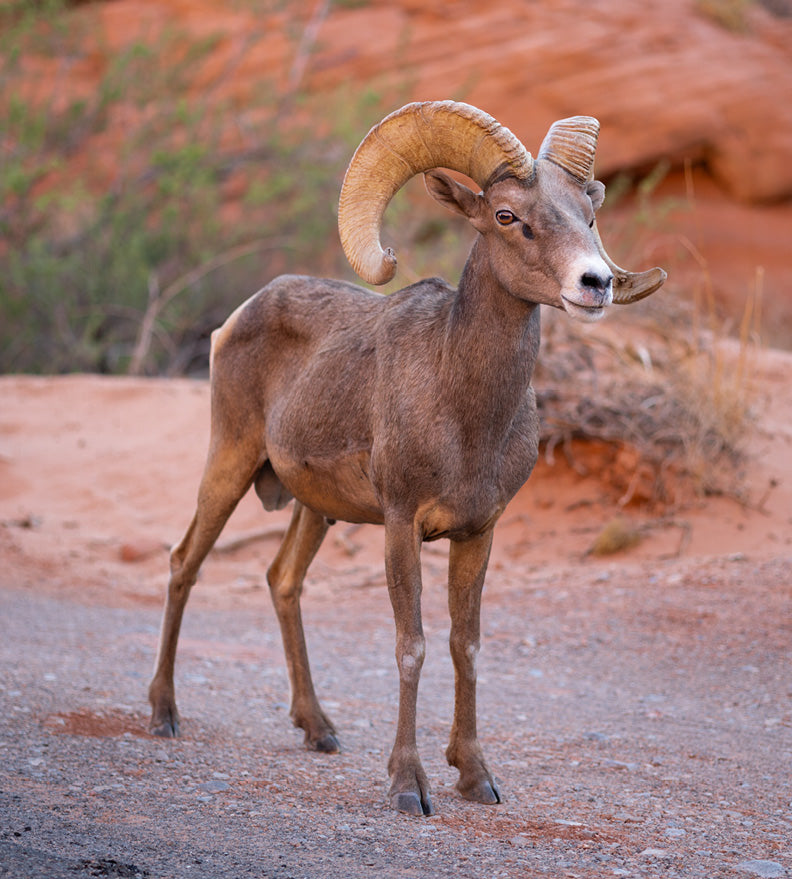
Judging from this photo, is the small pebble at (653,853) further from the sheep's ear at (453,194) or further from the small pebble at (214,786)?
the sheep's ear at (453,194)

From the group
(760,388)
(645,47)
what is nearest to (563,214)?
(760,388)

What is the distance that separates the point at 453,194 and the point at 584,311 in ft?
2.78

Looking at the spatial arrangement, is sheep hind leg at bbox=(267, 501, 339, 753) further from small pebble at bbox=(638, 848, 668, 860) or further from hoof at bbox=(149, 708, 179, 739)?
small pebble at bbox=(638, 848, 668, 860)

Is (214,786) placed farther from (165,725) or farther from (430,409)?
(430,409)

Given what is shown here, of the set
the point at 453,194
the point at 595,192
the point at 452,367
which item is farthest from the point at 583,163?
the point at 452,367

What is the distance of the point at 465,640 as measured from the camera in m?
4.73

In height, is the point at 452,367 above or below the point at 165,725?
above

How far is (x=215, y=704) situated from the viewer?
5996mm

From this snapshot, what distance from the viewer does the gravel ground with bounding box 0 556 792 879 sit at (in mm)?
3859

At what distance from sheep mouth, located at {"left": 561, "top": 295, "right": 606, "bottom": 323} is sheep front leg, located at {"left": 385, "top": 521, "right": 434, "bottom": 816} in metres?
1.09

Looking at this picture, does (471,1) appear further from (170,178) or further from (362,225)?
(362,225)

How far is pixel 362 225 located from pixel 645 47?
19389 millimetres

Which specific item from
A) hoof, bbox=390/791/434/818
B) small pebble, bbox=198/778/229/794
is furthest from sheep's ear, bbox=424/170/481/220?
small pebble, bbox=198/778/229/794


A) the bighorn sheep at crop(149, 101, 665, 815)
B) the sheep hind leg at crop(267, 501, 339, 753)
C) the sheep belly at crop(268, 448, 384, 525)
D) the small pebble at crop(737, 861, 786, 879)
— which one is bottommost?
the sheep hind leg at crop(267, 501, 339, 753)
